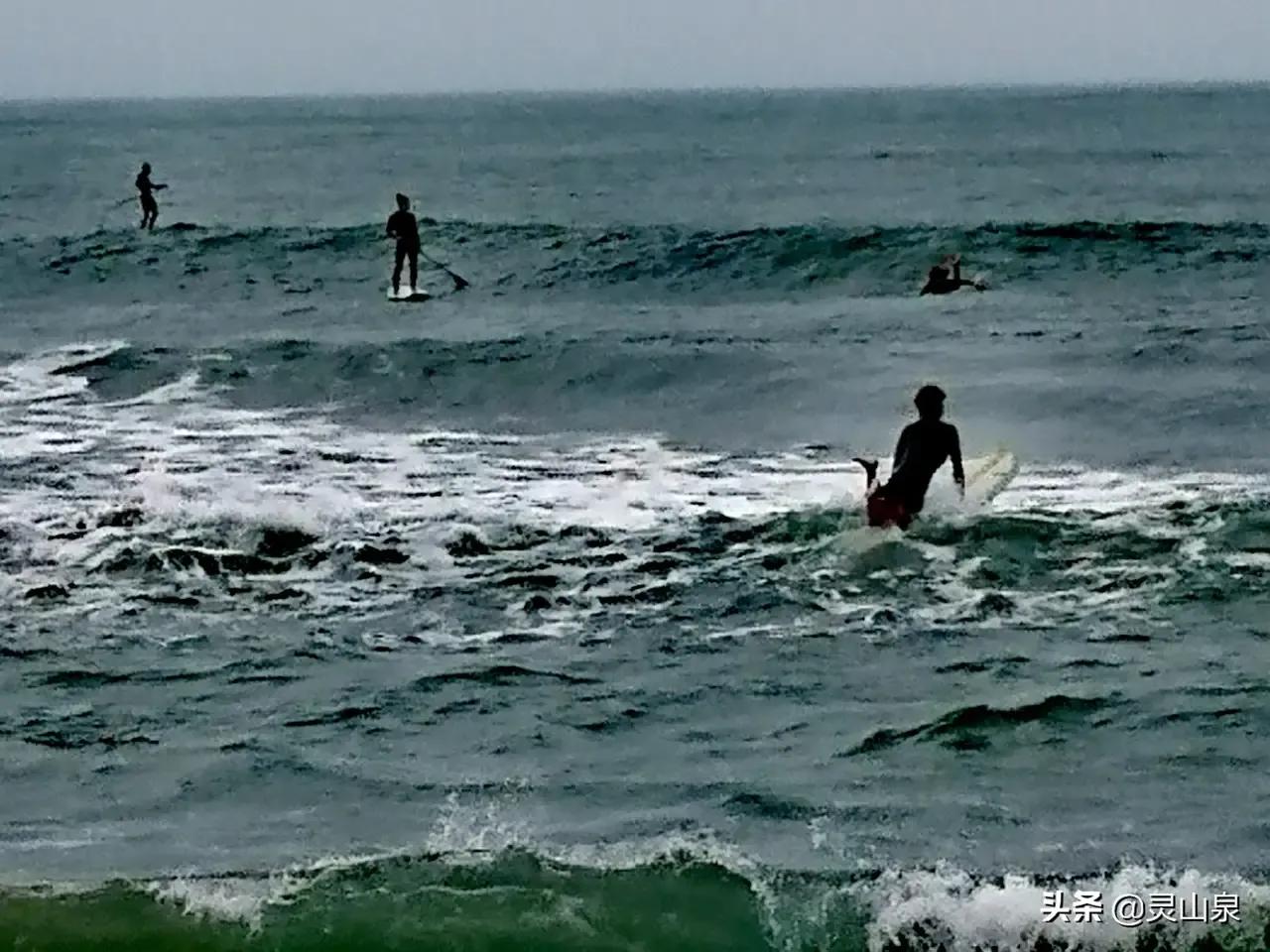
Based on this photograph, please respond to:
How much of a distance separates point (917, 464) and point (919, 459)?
38 mm

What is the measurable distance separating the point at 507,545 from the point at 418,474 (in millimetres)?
3441

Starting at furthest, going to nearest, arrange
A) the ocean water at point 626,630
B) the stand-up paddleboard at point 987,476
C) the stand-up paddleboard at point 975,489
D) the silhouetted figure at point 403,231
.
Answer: the silhouetted figure at point 403,231 → the stand-up paddleboard at point 987,476 → the stand-up paddleboard at point 975,489 → the ocean water at point 626,630

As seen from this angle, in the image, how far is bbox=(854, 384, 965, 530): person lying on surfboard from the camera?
14484 millimetres

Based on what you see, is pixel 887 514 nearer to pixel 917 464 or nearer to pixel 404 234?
pixel 917 464

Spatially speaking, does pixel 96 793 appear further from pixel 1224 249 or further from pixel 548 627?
pixel 1224 249

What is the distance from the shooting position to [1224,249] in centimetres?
3597

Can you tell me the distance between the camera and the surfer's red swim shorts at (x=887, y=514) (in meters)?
14.5

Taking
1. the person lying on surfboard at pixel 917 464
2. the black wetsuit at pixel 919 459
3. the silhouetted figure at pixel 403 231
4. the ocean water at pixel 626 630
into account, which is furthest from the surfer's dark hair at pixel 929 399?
the silhouetted figure at pixel 403 231

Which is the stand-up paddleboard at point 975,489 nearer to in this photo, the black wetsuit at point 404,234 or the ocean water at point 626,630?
the ocean water at point 626,630

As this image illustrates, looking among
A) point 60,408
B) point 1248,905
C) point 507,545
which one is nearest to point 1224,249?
point 60,408

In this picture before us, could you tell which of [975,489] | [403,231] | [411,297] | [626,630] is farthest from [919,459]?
[411,297]

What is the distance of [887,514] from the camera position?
14516mm

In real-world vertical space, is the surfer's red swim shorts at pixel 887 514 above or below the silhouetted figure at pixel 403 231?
below

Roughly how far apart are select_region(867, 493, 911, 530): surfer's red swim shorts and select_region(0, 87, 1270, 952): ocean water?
0.64 ft
